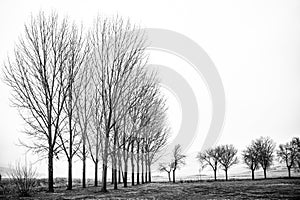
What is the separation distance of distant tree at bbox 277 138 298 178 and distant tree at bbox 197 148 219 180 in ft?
47.3

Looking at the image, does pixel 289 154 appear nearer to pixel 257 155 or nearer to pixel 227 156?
pixel 257 155

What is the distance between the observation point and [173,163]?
2212 inches

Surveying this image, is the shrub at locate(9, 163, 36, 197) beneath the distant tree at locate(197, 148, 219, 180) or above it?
above

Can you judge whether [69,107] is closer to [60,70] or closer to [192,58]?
[60,70]

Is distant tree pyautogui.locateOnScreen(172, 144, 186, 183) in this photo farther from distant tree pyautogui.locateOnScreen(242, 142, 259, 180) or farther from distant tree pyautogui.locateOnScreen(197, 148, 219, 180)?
distant tree pyautogui.locateOnScreen(242, 142, 259, 180)

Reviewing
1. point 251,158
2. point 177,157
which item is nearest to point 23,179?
point 177,157

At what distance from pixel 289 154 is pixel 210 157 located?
709 inches

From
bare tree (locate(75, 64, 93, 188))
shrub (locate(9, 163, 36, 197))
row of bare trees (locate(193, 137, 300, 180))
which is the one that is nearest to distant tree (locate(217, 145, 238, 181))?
row of bare trees (locate(193, 137, 300, 180))

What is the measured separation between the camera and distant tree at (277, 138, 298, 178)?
180ft

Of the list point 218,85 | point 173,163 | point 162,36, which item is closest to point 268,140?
point 173,163

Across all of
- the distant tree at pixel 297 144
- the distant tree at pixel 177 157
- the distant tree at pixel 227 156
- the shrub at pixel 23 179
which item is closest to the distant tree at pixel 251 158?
the distant tree at pixel 227 156

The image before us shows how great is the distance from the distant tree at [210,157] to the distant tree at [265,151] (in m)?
9.82

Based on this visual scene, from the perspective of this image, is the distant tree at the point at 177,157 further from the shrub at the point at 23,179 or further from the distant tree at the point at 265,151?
the shrub at the point at 23,179

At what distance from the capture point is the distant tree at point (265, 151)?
5525cm
